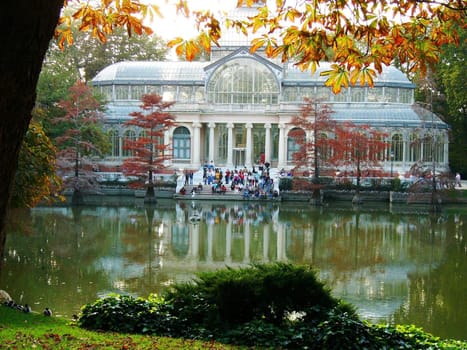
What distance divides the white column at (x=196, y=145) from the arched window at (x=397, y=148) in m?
16.7

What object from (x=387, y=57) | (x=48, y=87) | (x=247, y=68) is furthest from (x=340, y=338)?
(x=247, y=68)

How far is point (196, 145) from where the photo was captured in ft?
183

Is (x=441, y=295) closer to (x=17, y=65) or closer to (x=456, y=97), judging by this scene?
(x=17, y=65)

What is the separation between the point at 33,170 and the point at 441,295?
1048 cm

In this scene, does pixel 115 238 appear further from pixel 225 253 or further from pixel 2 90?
pixel 2 90

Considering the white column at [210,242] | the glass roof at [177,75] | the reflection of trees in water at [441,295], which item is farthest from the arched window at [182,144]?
the reflection of trees in water at [441,295]

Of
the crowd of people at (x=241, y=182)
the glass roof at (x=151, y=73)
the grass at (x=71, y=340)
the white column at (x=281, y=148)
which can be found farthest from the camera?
the glass roof at (x=151, y=73)

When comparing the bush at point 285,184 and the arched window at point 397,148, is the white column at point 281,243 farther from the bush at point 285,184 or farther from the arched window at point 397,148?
the arched window at point 397,148

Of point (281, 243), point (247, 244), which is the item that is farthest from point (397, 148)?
point (247, 244)

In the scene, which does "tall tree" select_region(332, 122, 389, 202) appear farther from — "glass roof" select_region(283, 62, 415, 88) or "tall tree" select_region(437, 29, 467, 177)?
"glass roof" select_region(283, 62, 415, 88)

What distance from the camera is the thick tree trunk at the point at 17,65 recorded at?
3234 millimetres

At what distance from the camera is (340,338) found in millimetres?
7840

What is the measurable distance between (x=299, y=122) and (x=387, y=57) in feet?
118

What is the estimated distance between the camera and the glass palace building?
55.0 m
